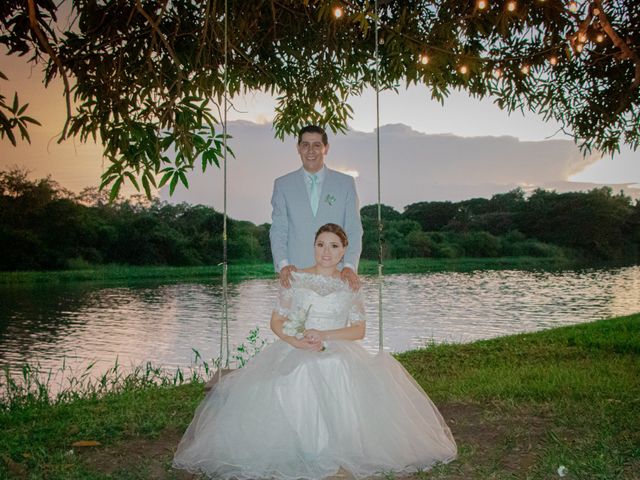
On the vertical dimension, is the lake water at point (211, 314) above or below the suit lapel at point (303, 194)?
below

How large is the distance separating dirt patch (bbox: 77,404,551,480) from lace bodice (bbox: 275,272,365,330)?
86 centimetres

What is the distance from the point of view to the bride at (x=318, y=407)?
3.00 m

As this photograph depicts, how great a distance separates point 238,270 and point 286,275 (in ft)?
92.3

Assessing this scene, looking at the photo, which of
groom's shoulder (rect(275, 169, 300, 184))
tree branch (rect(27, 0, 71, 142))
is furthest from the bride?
tree branch (rect(27, 0, 71, 142))

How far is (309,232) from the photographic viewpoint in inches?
144

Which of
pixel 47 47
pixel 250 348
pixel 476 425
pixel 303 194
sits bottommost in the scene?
pixel 250 348

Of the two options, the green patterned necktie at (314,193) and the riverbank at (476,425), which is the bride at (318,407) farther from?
the green patterned necktie at (314,193)

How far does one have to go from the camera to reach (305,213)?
145 inches

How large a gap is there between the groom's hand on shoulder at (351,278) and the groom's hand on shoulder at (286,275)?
0.83 feet

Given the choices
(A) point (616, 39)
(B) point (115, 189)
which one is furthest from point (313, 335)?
(A) point (616, 39)

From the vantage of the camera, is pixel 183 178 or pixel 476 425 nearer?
pixel 183 178

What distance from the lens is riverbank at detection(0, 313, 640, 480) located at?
317 cm

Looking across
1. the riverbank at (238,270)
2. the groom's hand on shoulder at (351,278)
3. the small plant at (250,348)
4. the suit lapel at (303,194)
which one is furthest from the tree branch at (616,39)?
the riverbank at (238,270)

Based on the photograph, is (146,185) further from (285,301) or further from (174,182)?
(285,301)
